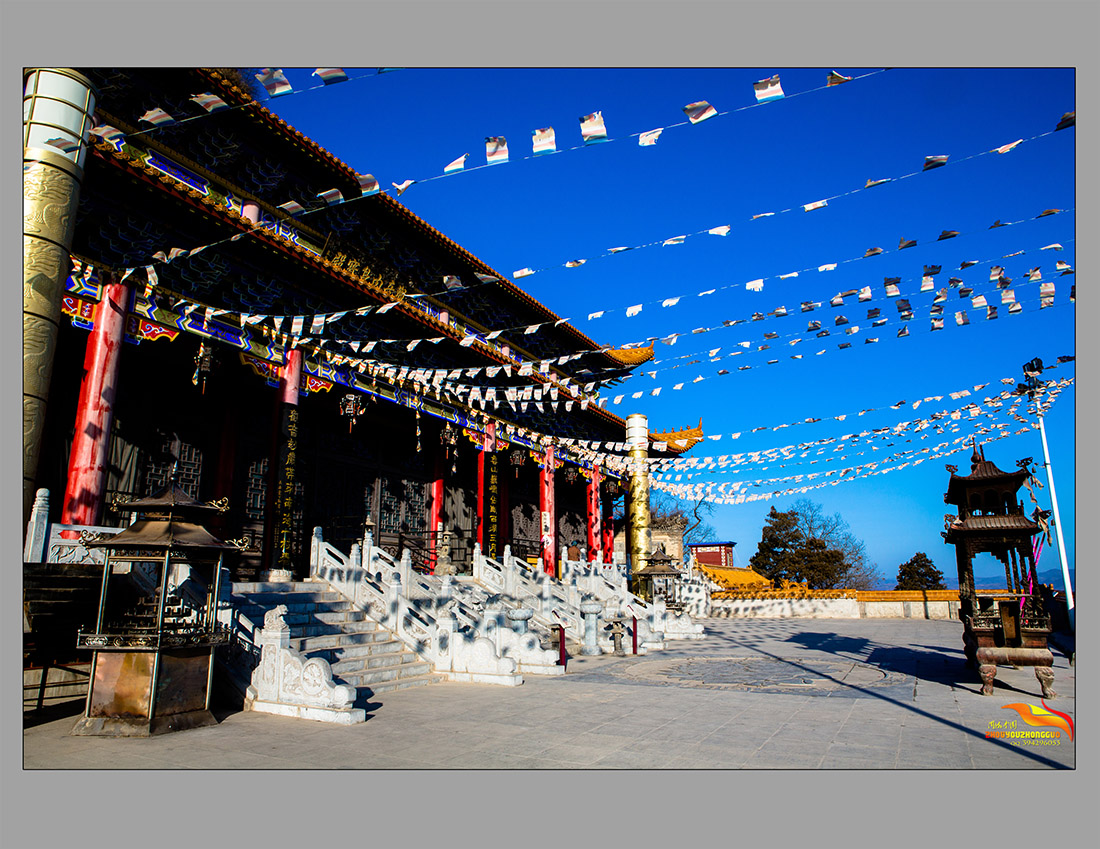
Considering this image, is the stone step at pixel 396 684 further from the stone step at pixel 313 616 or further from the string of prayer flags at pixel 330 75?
the string of prayer flags at pixel 330 75

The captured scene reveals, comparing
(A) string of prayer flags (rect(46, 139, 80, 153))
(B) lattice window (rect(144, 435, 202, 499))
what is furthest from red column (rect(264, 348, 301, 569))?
(A) string of prayer flags (rect(46, 139, 80, 153))

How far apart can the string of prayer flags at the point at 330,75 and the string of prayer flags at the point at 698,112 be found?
3.11 meters

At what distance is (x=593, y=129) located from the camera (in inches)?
248

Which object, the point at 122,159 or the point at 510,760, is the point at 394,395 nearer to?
the point at 122,159

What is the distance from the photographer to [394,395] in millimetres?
17219

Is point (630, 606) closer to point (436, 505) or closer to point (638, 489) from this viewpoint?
point (436, 505)

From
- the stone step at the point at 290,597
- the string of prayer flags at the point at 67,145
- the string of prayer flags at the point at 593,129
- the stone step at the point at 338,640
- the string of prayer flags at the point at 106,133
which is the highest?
the string of prayer flags at the point at 106,133

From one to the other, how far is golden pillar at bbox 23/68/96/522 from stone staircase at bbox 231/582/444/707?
3687 millimetres

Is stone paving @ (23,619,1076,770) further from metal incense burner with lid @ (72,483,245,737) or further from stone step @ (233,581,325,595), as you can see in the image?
stone step @ (233,581,325,595)

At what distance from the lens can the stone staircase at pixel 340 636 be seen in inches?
405

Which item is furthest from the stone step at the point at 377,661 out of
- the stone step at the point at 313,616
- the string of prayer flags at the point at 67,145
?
the string of prayer flags at the point at 67,145

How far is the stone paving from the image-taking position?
20.2ft

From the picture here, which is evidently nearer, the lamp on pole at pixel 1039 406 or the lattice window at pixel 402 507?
the lamp on pole at pixel 1039 406

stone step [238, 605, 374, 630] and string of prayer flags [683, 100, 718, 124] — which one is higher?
string of prayer flags [683, 100, 718, 124]
